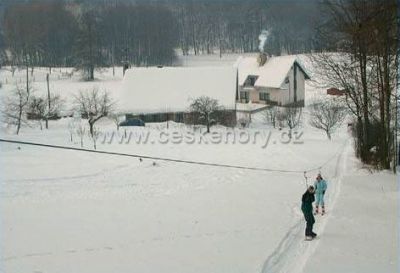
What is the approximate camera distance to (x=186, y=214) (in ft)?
50.9

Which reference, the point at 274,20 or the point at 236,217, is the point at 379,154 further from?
the point at 274,20

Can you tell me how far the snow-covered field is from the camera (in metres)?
11.6

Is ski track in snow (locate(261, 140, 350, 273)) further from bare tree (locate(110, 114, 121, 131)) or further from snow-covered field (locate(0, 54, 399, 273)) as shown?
bare tree (locate(110, 114, 121, 131))

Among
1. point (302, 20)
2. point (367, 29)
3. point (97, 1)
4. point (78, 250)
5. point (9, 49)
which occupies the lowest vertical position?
point (78, 250)

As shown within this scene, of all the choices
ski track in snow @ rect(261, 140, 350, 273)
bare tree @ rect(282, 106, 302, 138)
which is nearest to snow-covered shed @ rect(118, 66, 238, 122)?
bare tree @ rect(282, 106, 302, 138)

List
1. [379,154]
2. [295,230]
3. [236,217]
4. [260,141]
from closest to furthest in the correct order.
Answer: [295,230] < [236,217] < [379,154] < [260,141]

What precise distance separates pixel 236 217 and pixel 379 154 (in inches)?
349

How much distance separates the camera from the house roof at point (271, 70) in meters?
53.8

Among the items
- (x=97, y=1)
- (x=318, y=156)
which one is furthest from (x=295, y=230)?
(x=97, y=1)

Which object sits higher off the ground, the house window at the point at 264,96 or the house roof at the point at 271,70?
the house roof at the point at 271,70

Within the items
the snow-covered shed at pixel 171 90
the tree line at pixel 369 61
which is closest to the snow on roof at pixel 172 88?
the snow-covered shed at pixel 171 90

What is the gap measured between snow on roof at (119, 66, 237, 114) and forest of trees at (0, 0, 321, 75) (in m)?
→ 30.4

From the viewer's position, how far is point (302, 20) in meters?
133

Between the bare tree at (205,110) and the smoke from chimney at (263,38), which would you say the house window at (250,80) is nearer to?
the bare tree at (205,110)
